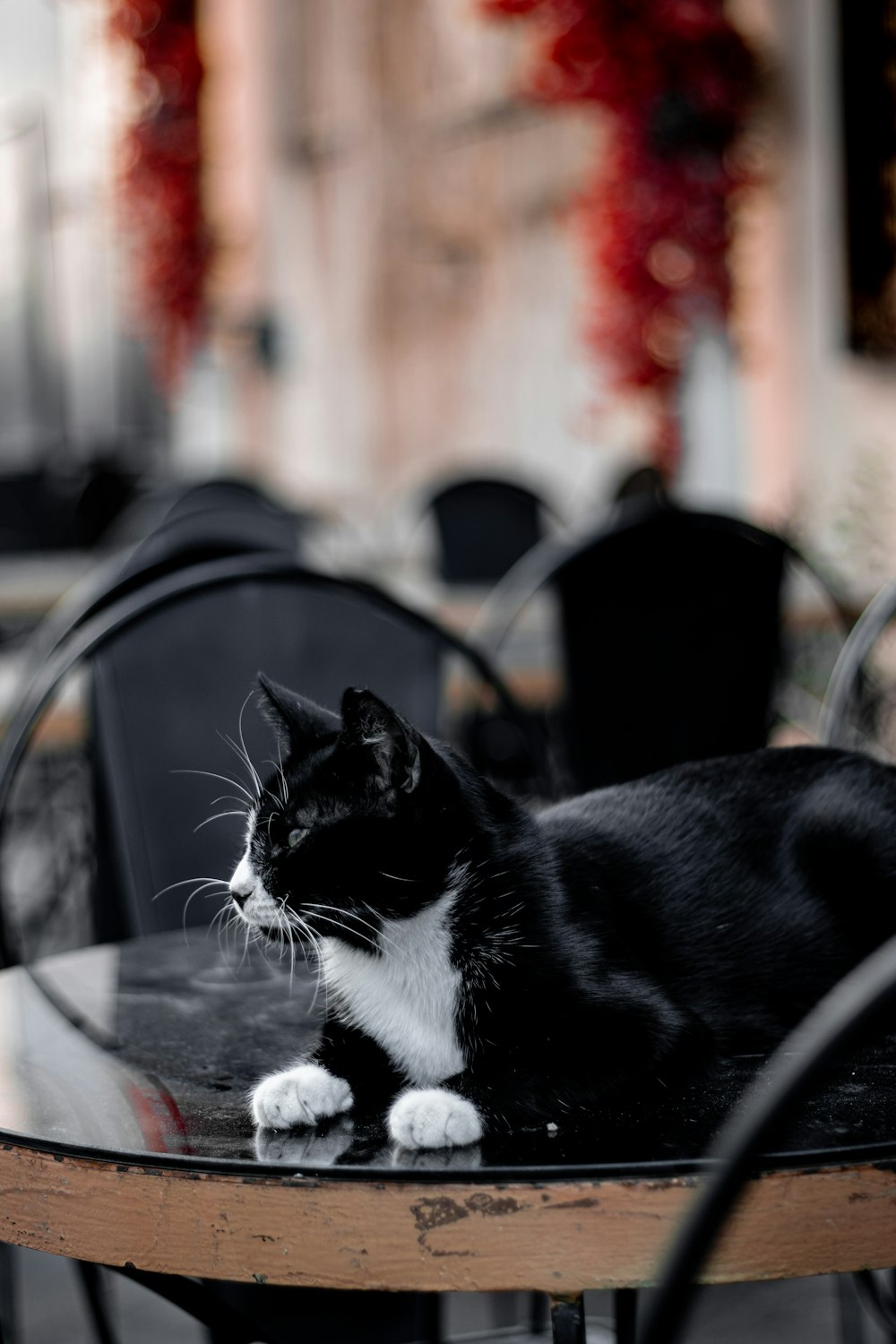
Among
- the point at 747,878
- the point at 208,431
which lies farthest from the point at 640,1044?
the point at 208,431

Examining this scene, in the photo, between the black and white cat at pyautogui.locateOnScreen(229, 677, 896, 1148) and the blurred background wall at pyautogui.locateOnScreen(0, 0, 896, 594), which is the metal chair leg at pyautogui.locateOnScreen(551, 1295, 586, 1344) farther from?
the blurred background wall at pyautogui.locateOnScreen(0, 0, 896, 594)

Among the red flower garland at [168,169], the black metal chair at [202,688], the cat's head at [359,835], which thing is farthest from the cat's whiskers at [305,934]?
the red flower garland at [168,169]

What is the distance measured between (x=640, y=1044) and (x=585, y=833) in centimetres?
14

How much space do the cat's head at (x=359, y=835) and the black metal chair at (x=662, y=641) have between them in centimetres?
111

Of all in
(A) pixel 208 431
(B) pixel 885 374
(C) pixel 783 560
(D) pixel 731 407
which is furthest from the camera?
(A) pixel 208 431

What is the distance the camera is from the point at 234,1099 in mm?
817

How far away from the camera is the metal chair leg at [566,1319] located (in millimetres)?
748

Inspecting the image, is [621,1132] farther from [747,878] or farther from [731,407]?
[731,407]

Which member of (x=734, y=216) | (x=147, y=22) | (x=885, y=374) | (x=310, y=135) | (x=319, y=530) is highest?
(x=147, y=22)

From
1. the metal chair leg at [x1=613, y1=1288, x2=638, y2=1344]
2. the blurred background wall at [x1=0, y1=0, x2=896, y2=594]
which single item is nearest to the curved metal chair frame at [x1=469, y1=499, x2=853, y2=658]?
the metal chair leg at [x1=613, y1=1288, x2=638, y2=1344]

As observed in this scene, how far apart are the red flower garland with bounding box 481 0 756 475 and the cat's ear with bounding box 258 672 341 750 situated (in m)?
4.40

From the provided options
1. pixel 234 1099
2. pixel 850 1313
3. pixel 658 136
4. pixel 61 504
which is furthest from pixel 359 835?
pixel 61 504

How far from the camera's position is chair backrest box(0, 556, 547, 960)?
4.99ft

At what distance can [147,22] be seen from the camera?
27.1 feet
